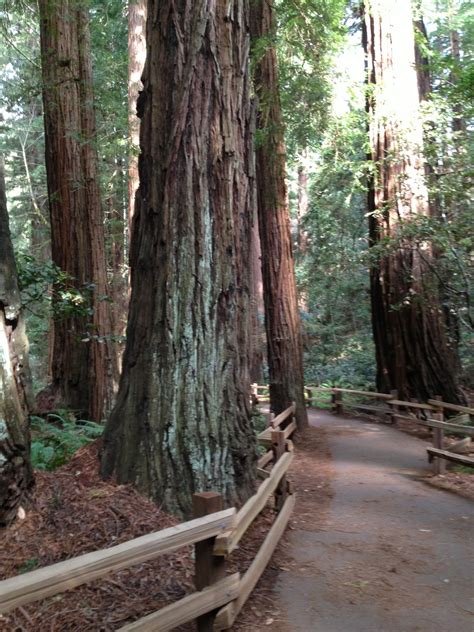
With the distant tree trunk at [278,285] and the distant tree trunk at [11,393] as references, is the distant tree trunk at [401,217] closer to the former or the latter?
the distant tree trunk at [278,285]

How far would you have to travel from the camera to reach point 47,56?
11.3 metres

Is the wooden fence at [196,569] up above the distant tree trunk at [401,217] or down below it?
below

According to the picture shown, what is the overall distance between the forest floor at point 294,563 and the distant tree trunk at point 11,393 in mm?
293

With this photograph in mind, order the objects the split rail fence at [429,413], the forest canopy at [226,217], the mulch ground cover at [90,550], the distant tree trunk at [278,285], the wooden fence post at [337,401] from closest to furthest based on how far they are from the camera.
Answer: the mulch ground cover at [90,550]
the forest canopy at [226,217]
the split rail fence at [429,413]
the distant tree trunk at [278,285]
the wooden fence post at [337,401]

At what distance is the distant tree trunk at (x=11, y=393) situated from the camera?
4309mm

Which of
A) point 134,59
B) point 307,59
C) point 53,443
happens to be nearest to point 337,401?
point 307,59

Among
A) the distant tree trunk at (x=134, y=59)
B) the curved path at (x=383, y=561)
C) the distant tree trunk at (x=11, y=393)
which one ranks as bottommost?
the curved path at (x=383, y=561)

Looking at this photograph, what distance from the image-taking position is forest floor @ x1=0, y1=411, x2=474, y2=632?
12.9ft

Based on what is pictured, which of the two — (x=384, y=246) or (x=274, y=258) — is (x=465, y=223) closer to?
(x=384, y=246)

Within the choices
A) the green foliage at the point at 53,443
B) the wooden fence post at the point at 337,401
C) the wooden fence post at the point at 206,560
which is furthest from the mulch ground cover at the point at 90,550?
the wooden fence post at the point at 337,401

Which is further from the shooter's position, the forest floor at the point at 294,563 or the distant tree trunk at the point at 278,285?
the distant tree trunk at the point at 278,285

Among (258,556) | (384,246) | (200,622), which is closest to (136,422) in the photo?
(258,556)

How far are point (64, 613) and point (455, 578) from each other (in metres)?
3.43

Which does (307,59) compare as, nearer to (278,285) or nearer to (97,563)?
(278,285)
